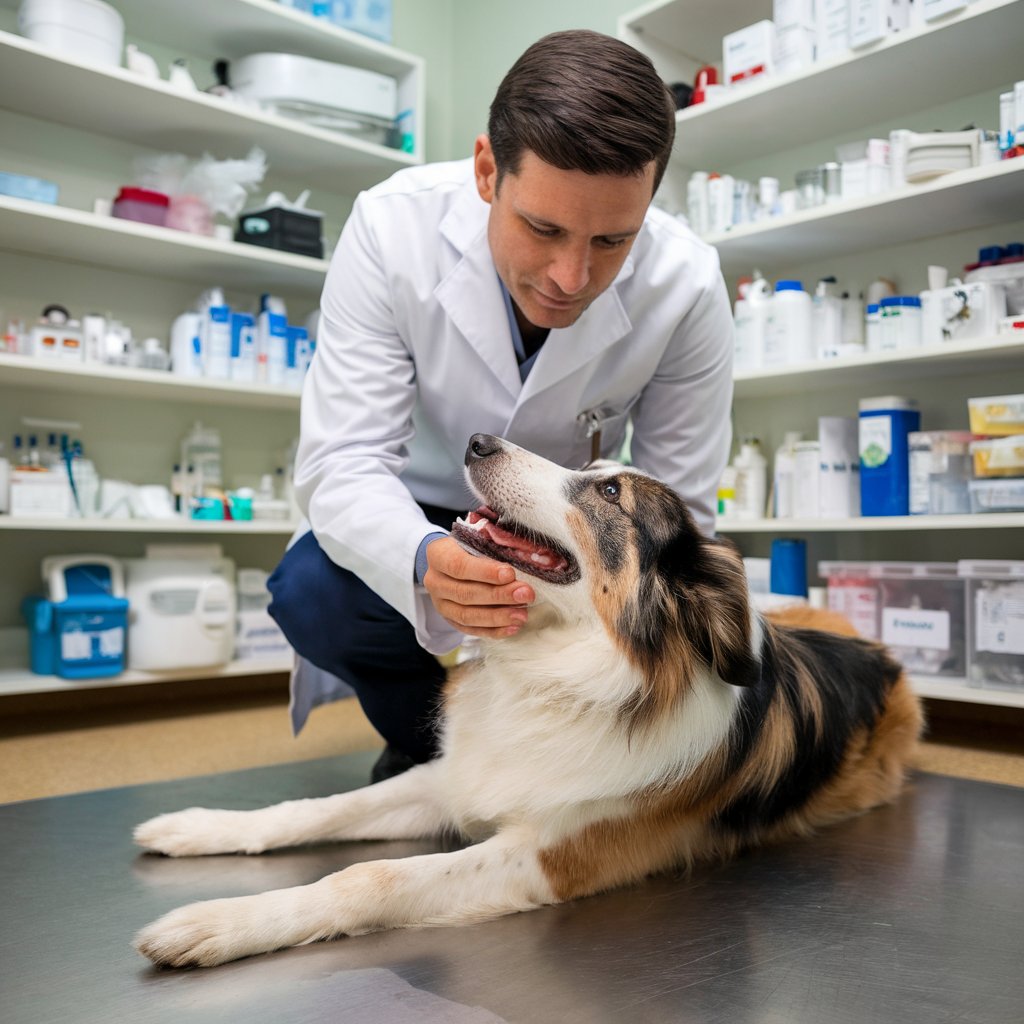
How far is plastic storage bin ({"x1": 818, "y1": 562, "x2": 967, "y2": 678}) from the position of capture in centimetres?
279

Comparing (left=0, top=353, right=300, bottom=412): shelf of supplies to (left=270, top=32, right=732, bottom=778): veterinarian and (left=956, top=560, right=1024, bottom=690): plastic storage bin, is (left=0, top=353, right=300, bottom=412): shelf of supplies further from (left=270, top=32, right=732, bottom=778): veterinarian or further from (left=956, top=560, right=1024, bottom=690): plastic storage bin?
(left=956, top=560, right=1024, bottom=690): plastic storage bin

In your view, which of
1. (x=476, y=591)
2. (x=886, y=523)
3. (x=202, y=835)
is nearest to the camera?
(x=476, y=591)

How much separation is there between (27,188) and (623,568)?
272 cm

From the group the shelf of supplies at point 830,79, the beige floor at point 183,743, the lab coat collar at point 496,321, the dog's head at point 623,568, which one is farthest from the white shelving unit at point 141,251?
the dog's head at point 623,568

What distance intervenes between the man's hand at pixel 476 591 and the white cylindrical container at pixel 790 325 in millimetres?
2266

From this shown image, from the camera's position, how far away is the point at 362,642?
177cm

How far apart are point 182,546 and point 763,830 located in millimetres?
2584

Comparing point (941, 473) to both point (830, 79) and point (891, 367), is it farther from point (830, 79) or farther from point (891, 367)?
point (830, 79)

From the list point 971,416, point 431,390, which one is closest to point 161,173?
point 431,390

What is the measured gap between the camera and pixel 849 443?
3.11 m

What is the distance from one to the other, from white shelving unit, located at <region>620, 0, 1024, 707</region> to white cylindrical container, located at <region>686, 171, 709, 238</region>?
4.3 inches

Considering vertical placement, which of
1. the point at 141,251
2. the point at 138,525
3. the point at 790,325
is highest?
the point at 141,251

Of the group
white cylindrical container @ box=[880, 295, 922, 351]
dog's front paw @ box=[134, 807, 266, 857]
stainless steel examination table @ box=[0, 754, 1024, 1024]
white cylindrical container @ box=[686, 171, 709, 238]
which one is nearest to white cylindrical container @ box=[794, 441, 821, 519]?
white cylindrical container @ box=[880, 295, 922, 351]

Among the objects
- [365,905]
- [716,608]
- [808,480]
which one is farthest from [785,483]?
[365,905]
